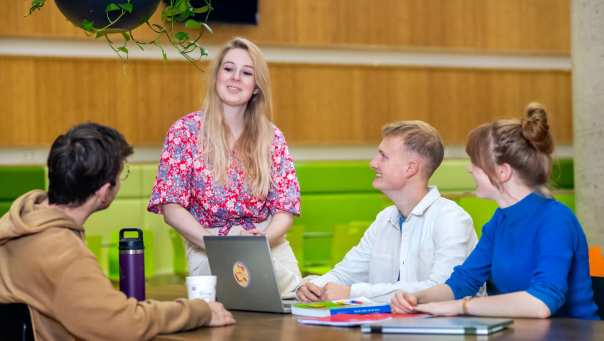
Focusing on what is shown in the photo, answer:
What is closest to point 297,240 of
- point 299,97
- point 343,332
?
point 299,97

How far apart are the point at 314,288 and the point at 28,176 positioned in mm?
4446

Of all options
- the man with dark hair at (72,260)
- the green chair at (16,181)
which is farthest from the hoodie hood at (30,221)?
the green chair at (16,181)

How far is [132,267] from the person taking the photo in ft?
8.70

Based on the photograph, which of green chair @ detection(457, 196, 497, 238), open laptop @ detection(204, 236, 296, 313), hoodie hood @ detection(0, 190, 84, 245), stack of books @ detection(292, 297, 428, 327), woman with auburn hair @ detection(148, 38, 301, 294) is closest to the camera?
hoodie hood @ detection(0, 190, 84, 245)

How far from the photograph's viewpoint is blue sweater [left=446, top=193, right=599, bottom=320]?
8.23 ft

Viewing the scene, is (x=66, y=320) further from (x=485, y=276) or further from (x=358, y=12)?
(x=358, y=12)

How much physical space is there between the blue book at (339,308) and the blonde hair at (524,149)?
0.45 meters

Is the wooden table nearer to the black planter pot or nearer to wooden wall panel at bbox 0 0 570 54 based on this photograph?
the black planter pot

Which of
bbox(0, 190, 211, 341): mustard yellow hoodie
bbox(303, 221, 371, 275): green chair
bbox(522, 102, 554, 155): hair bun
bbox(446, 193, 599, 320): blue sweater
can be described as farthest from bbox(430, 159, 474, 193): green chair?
bbox(0, 190, 211, 341): mustard yellow hoodie

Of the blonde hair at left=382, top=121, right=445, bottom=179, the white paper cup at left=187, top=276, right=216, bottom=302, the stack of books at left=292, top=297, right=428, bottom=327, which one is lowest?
the stack of books at left=292, top=297, right=428, bottom=327

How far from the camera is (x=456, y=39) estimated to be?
27.9ft

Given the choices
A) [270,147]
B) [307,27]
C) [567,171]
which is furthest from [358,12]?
[270,147]

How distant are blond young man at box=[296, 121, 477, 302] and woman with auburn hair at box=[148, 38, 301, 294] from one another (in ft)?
1.13

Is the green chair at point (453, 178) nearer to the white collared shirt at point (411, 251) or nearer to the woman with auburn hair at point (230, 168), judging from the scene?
the woman with auburn hair at point (230, 168)
